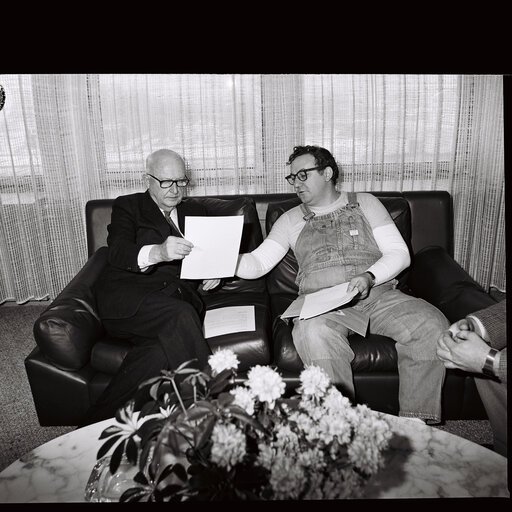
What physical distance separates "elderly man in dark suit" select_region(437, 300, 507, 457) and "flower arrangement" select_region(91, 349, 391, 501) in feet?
1.91

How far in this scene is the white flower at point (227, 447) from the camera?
3.34 feet

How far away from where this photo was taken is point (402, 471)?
1311mm

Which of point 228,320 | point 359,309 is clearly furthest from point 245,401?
point 359,309

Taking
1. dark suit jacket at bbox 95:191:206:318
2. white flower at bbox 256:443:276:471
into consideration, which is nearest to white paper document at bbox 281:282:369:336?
dark suit jacket at bbox 95:191:206:318

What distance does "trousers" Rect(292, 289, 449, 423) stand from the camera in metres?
1.92

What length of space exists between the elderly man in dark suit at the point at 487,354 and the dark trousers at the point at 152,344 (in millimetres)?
904

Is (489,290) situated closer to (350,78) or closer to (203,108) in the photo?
(350,78)

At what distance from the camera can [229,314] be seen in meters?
2.23

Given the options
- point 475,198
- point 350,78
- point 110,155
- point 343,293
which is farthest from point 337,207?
point 110,155

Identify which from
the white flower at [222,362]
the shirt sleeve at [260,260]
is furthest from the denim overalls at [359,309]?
the white flower at [222,362]

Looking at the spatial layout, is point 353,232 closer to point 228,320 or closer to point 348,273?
point 348,273

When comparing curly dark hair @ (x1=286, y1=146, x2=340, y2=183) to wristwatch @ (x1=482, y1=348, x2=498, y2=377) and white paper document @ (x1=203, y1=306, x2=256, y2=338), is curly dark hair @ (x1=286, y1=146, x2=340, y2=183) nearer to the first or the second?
white paper document @ (x1=203, y1=306, x2=256, y2=338)

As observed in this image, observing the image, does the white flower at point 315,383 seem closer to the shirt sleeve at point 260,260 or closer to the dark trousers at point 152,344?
the dark trousers at point 152,344
